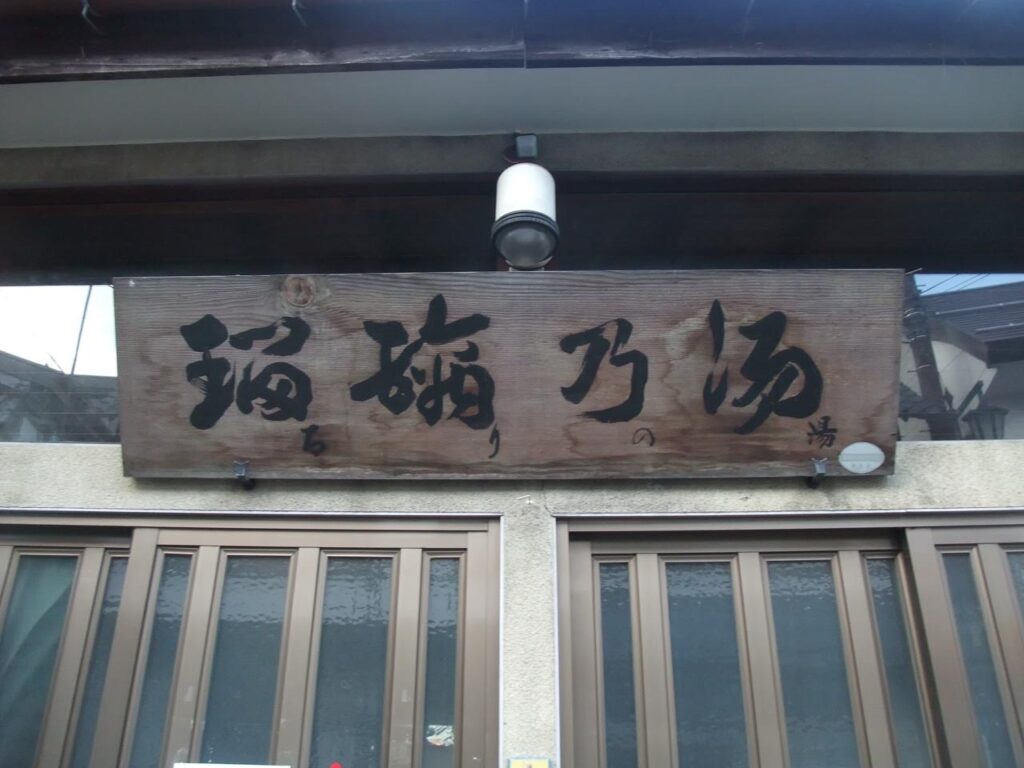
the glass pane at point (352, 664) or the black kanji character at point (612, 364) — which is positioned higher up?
the black kanji character at point (612, 364)

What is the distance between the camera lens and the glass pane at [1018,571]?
11.8ft

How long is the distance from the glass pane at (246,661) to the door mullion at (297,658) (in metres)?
0.07

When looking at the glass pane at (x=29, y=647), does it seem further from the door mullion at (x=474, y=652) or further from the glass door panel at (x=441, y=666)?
the door mullion at (x=474, y=652)

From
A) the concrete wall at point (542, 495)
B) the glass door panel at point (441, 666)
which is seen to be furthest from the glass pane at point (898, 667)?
the glass door panel at point (441, 666)

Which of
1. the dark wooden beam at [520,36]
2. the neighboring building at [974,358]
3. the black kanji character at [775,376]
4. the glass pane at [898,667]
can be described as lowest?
the glass pane at [898,667]

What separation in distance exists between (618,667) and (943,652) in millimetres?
1520

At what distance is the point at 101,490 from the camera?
3793mm

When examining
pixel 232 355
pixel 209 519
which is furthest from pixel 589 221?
pixel 209 519

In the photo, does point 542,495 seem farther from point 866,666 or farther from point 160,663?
point 160,663

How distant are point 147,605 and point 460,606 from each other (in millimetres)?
1569

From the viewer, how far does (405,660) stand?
350 cm

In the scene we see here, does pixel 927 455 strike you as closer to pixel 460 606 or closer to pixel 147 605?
pixel 460 606

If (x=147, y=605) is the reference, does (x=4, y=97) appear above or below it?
above

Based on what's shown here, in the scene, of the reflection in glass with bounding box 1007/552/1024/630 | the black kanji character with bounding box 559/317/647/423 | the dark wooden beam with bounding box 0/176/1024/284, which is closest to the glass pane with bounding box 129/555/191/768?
the dark wooden beam with bounding box 0/176/1024/284
